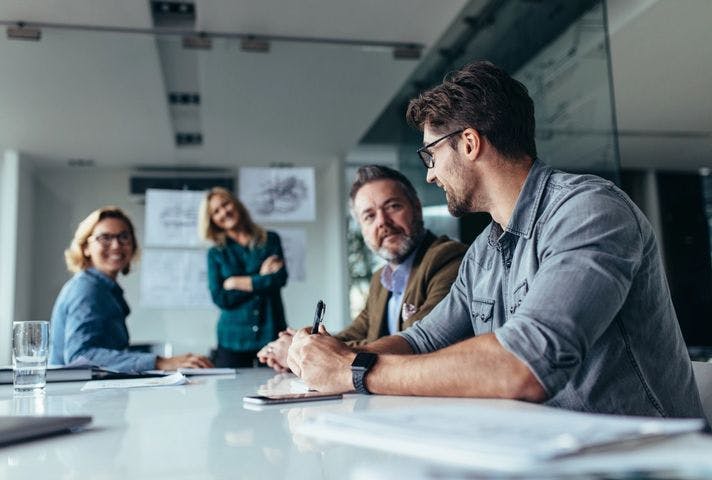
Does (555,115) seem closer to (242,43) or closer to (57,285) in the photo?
(242,43)

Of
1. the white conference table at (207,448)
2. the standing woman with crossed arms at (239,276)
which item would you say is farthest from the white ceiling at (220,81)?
the white conference table at (207,448)

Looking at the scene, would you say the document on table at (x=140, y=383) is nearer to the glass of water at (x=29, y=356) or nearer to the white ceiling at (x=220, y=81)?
the glass of water at (x=29, y=356)

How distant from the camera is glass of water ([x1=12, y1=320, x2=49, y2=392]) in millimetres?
1551

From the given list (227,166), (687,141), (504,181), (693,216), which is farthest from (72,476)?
(227,166)

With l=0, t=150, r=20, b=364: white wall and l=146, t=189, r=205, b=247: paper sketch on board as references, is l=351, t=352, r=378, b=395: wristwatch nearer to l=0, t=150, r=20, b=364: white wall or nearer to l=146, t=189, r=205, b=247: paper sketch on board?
l=146, t=189, r=205, b=247: paper sketch on board

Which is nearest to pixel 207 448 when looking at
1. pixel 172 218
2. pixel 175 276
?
pixel 172 218

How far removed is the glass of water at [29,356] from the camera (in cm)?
155

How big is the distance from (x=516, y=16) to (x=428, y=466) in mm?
3426

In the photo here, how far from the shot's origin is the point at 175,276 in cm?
571

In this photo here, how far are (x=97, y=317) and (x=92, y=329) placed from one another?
5 centimetres

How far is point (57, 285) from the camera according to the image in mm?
6441

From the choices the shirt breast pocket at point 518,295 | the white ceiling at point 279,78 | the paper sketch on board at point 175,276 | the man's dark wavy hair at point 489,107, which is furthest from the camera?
the paper sketch on board at point 175,276

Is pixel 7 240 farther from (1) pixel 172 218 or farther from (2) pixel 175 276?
(1) pixel 172 218

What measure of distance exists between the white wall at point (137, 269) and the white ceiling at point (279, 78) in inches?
25.2
